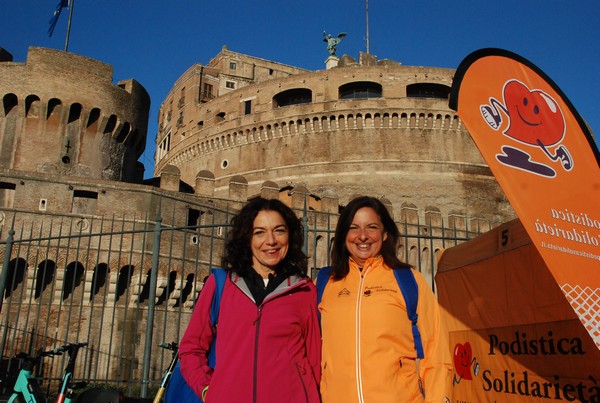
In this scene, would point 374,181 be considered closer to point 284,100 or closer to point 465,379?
point 284,100

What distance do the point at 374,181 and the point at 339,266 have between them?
24.8 meters

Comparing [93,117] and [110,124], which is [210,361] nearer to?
[93,117]

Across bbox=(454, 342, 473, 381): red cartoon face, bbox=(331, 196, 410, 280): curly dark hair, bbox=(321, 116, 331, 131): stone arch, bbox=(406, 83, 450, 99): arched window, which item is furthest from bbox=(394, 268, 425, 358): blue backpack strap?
bbox=(406, 83, 450, 99): arched window

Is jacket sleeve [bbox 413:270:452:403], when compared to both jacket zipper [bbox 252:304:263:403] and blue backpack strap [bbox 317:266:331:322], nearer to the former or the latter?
blue backpack strap [bbox 317:266:331:322]

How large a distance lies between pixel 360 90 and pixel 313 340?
29.1 meters

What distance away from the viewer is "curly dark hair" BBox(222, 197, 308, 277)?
2354mm

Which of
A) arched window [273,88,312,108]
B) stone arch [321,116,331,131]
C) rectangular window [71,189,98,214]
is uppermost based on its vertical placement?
arched window [273,88,312,108]

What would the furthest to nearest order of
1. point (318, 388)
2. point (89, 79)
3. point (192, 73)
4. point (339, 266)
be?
point (192, 73) → point (89, 79) → point (339, 266) → point (318, 388)

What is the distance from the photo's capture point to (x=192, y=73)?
3619 cm

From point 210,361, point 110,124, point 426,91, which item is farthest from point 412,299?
point 426,91

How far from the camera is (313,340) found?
2266 millimetres

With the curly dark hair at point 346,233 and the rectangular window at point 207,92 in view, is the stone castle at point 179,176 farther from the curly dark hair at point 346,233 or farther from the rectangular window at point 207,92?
the curly dark hair at point 346,233

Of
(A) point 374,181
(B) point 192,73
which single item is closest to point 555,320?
(A) point 374,181

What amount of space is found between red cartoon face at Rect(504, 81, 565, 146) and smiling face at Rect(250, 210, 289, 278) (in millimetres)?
1130
